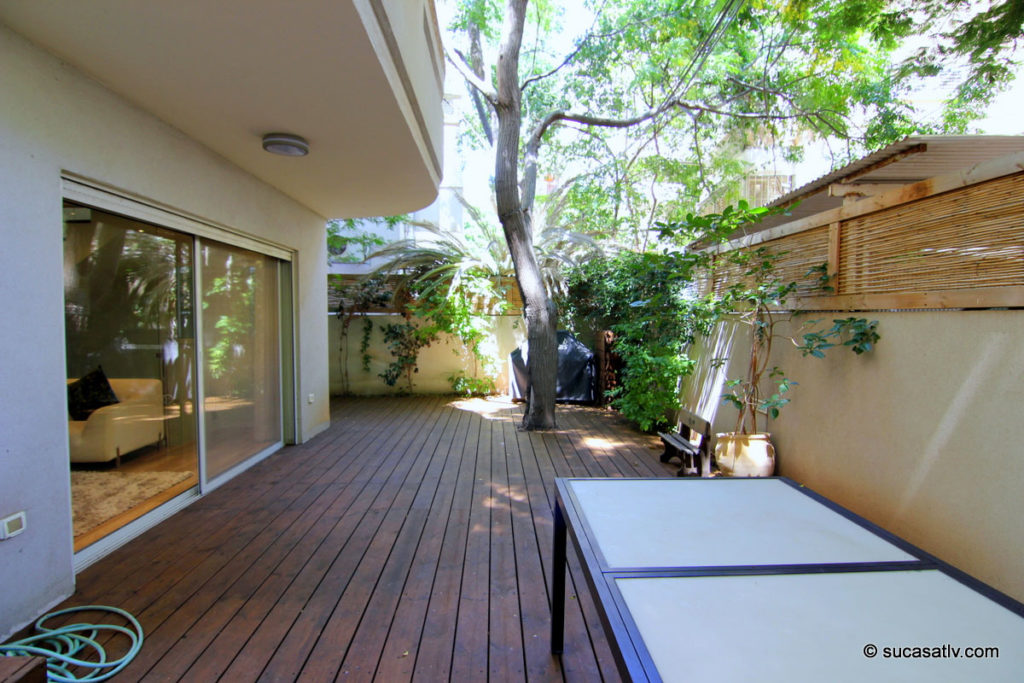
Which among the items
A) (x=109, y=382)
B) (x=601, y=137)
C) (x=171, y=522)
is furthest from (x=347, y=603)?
(x=601, y=137)

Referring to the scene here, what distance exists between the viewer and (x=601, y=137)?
8.84 m

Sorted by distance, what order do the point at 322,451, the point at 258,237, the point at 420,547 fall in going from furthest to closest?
1. the point at 322,451
2. the point at 258,237
3. the point at 420,547

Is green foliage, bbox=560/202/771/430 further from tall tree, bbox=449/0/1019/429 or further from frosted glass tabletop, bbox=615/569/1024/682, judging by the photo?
frosted glass tabletop, bbox=615/569/1024/682

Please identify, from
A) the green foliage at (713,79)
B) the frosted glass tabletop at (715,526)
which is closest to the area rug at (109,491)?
the frosted glass tabletop at (715,526)

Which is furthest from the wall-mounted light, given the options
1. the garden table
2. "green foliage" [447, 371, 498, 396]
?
"green foliage" [447, 371, 498, 396]

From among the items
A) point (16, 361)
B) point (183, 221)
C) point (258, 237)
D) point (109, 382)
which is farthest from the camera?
point (258, 237)

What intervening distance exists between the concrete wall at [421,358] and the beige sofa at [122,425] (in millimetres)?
4106

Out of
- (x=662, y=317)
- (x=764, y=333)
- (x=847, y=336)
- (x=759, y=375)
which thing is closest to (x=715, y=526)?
(x=847, y=336)

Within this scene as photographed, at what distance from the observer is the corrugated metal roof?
2.72 metres

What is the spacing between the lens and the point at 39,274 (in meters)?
1.88

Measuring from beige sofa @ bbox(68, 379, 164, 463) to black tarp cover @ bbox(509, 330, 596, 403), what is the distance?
14.0ft

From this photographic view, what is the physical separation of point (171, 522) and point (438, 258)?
4.94 metres

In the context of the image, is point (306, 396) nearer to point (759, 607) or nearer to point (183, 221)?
point (183, 221)

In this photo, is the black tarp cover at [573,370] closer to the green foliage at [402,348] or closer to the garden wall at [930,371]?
the green foliage at [402,348]
